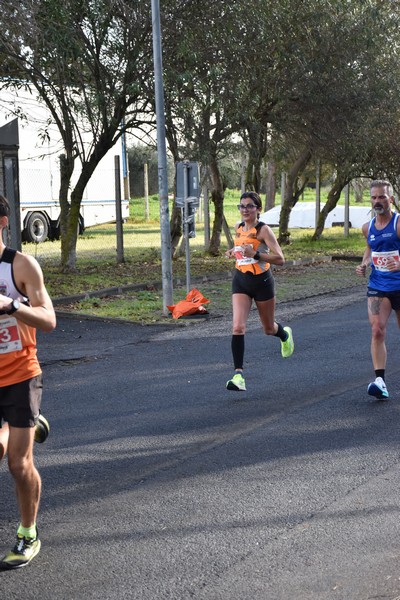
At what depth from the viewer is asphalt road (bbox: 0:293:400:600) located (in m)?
4.51

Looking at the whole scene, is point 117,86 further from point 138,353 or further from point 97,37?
point 138,353

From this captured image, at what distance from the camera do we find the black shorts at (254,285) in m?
8.98

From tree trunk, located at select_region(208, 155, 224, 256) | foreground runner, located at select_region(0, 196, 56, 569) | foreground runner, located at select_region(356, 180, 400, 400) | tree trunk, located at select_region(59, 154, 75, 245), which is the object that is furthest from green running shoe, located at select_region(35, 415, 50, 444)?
tree trunk, located at select_region(208, 155, 224, 256)

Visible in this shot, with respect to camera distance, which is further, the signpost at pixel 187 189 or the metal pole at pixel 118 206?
the metal pole at pixel 118 206

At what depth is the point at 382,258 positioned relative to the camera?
8242mm

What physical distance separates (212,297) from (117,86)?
15.6 feet

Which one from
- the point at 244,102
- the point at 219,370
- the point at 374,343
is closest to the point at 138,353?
the point at 219,370

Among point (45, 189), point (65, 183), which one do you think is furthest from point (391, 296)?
point (45, 189)

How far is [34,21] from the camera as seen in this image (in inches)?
573

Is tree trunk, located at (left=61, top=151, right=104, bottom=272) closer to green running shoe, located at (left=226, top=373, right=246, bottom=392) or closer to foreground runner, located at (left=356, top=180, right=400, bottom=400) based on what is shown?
green running shoe, located at (left=226, top=373, right=246, bottom=392)

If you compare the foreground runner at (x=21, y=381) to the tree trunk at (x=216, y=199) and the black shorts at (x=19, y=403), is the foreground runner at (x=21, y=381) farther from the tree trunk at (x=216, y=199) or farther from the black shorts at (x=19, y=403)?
the tree trunk at (x=216, y=199)

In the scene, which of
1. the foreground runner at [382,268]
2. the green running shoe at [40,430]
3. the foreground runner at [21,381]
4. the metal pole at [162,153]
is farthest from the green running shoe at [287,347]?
the foreground runner at [21,381]

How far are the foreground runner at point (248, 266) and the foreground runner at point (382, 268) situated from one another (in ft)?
3.11

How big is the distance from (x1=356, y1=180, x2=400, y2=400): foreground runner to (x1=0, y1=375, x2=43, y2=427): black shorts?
4.28 meters
